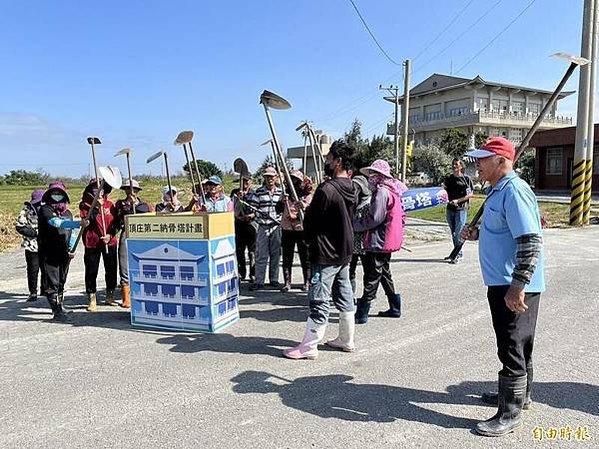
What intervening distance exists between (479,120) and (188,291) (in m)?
51.2

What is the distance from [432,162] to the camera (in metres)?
41.7

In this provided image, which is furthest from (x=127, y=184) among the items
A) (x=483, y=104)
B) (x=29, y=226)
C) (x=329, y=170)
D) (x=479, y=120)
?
(x=483, y=104)

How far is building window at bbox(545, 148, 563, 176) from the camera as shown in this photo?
119ft

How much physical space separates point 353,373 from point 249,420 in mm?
1094

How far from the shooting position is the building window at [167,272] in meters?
5.21

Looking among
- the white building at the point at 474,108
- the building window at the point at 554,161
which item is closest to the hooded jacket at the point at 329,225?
the building window at the point at 554,161

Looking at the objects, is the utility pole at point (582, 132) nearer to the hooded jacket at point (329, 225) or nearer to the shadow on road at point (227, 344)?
the hooded jacket at point (329, 225)

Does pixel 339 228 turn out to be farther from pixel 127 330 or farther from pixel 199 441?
pixel 127 330

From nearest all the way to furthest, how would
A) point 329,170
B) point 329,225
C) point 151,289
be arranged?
point 329,225, point 329,170, point 151,289

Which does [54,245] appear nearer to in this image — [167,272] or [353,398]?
[167,272]

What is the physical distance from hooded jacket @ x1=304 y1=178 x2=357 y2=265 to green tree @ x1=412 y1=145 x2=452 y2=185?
37281 mm

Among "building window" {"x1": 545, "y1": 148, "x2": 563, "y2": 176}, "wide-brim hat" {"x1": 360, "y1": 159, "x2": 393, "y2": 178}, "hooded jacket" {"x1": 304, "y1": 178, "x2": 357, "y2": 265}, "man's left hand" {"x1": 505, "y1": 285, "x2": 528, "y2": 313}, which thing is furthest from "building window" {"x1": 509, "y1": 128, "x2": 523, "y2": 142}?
"man's left hand" {"x1": 505, "y1": 285, "x2": 528, "y2": 313}

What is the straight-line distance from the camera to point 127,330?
530cm

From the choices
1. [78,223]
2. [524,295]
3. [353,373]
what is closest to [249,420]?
[353,373]
